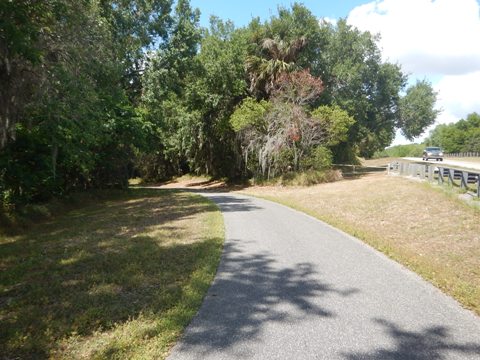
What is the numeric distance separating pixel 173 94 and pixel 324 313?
81.1 ft

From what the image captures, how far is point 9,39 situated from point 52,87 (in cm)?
240

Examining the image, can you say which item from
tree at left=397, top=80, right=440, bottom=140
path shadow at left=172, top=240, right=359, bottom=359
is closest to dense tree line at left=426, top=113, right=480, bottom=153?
tree at left=397, top=80, right=440, bottom=140

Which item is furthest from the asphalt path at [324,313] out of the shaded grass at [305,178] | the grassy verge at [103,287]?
the shaded grass at [305,178]

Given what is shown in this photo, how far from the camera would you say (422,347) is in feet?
11.9

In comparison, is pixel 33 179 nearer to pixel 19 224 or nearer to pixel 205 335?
pixel 19 224

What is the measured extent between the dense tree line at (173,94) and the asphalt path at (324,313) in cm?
693

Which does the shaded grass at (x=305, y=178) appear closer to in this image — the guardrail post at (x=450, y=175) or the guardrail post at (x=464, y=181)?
the guardrail post at (x=450, y=175)

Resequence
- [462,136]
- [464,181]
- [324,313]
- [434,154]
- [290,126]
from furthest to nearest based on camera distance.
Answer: [462,136] → [434,154] → [290,126] → [464,181] → [324,313]

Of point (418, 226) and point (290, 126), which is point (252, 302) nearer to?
point (418, 226)

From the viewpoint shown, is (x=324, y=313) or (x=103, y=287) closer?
(x=324, y=313)

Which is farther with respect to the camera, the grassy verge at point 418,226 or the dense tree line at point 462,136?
the dense tree line at point 462,136

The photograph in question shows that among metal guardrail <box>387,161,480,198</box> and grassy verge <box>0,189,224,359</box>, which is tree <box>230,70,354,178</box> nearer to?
metal guardrail <box>387,161,480,198</box>

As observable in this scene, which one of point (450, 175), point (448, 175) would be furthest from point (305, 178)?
point (450, 175)

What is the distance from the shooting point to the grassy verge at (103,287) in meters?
3.76
